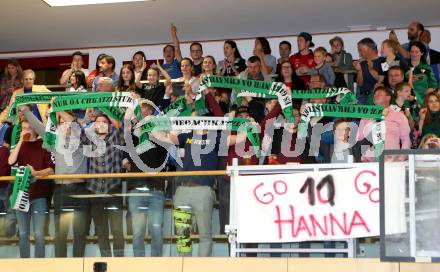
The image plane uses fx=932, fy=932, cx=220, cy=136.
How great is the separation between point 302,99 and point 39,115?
12.1 ft

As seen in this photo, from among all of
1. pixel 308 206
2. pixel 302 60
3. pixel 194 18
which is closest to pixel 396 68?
pixel 302 60

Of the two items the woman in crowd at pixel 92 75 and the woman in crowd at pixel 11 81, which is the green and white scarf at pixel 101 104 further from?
the woman in crowd at pixel 11 81

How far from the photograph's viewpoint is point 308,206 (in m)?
10.8

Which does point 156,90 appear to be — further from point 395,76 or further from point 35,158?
point 395,76

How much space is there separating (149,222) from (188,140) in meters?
1.12

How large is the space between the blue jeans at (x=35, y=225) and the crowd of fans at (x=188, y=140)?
0.01 metres

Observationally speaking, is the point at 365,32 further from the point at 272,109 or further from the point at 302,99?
the point at 272,109

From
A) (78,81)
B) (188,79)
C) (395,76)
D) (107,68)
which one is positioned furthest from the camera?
(107,68)

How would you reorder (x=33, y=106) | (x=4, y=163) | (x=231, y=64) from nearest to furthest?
(x=4, y=163), (x=33, y=106), (x=231, y=64)

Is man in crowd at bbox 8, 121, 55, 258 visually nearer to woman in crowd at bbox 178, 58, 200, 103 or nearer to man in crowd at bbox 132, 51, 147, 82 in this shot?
woman in crowd at bbox 178, 58, 200, 103

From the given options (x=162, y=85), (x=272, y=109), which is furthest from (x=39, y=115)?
(x=272, y=109)

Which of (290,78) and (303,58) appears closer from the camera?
(290,78)

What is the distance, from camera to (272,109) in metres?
11.9

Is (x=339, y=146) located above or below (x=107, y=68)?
below
